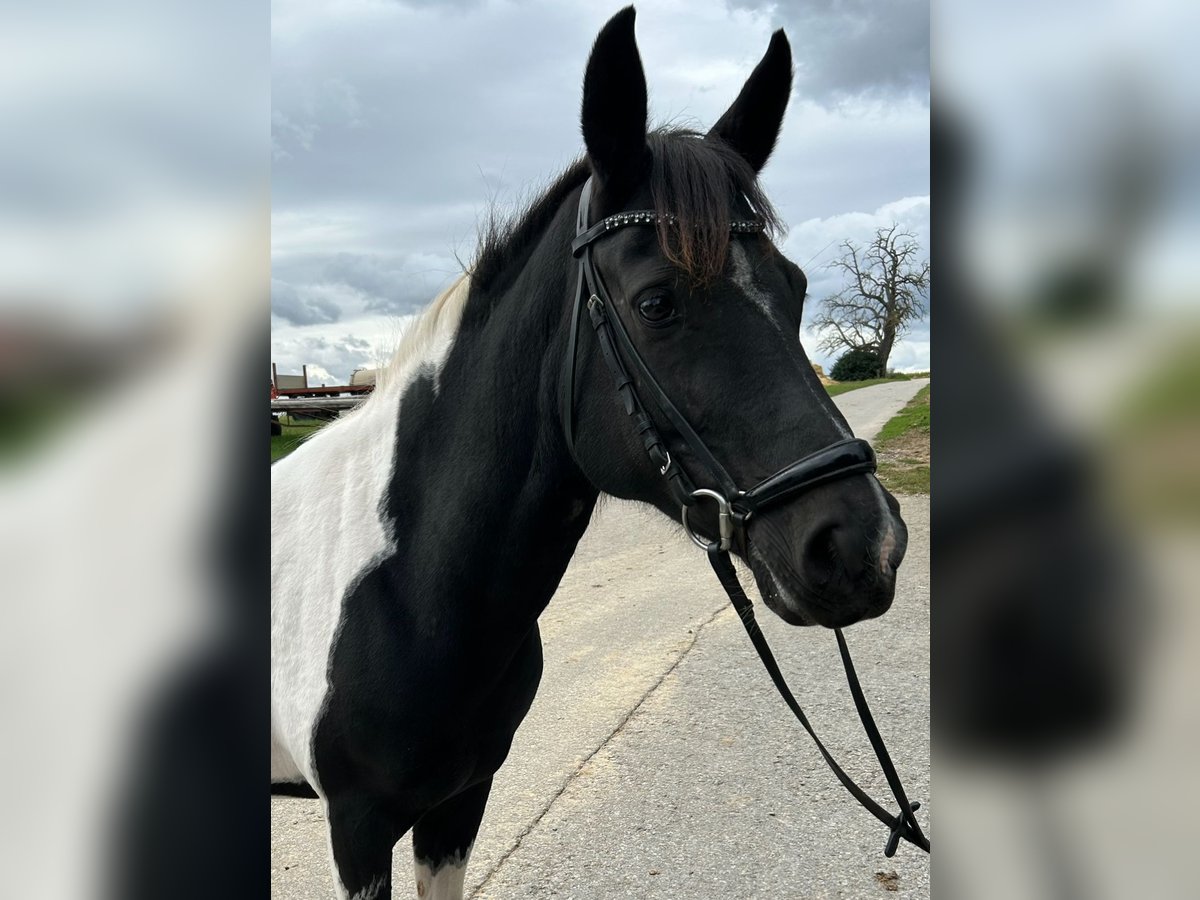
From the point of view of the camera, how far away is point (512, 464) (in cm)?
184

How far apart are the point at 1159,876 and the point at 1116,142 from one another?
1.51ft

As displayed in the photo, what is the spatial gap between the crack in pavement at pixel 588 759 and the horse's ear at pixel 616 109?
8.92 feet

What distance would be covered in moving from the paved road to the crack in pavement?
0.4 inches

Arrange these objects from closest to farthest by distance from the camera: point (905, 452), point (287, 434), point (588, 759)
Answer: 1. point (287, 434)
2. point (588, 759)
3. point (905, 452)

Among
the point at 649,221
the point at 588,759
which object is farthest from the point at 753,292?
the point at 588,759

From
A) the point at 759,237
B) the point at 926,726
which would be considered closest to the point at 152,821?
the point at 759,237

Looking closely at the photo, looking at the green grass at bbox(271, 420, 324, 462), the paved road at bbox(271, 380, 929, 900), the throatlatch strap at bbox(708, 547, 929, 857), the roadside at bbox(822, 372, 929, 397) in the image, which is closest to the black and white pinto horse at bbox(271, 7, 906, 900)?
the throatlatch strap at bbox(708, 547, 929, 857)

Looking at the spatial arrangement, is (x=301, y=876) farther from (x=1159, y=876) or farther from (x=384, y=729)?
(x=1159, y=876)

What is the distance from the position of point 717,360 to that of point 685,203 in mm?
343

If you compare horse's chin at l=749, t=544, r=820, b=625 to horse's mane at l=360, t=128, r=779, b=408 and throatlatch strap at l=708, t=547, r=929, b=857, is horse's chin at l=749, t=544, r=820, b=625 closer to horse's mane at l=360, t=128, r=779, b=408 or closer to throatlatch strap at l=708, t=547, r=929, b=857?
throatlatch strap at l=708, t=547, r=929, b=857

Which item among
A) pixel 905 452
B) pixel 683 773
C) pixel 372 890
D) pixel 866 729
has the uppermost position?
pixel 905 452

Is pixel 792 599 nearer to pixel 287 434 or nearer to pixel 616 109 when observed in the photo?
pixel 616 109

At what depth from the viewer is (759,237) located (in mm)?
1643

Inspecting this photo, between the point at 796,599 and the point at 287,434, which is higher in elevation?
the point at 287,434
